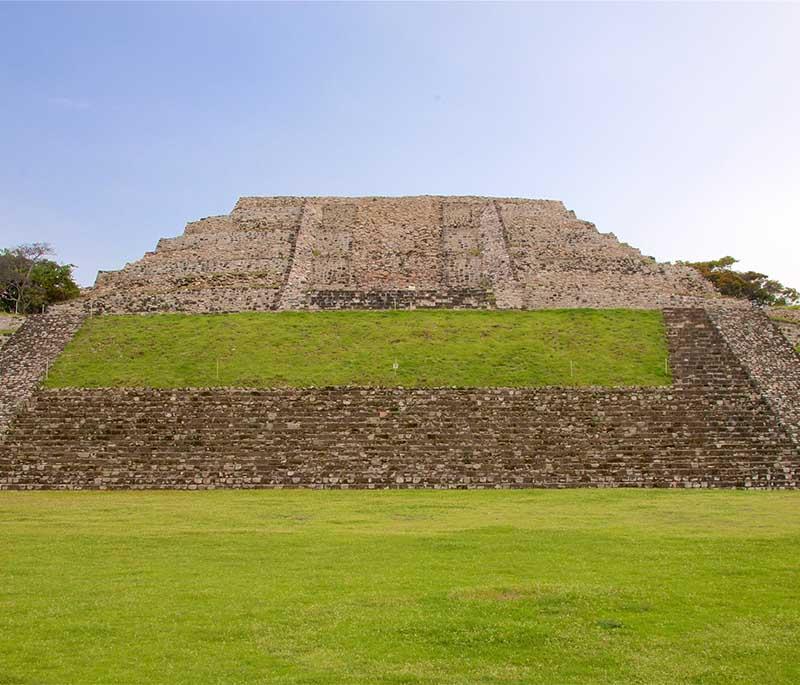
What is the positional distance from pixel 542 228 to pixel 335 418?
63.0 feet

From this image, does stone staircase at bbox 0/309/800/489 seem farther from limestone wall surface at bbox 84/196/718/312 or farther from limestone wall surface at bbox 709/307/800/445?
limestone wall surface at bbox 84/196/718/312

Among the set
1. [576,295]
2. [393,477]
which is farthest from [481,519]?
[576,295]

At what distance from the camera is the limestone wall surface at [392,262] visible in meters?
29.7

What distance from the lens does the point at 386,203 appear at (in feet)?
137

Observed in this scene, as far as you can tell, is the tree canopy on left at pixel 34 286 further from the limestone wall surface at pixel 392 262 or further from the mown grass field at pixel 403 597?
the mown grass field at pixel 403 597

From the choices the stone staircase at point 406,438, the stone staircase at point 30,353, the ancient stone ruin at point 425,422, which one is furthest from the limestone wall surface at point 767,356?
the stone staircase at point 30,353

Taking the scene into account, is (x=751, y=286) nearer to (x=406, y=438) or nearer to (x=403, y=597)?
(x=406, y=438)

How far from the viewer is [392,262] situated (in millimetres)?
34438

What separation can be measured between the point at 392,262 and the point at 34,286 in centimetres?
1602

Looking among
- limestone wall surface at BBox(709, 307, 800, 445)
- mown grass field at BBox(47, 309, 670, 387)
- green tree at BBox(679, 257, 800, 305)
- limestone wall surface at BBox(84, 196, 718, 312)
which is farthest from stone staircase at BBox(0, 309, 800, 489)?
green tree at BBox(679, 257, 800, 305)

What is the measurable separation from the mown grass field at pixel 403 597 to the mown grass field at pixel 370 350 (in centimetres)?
853

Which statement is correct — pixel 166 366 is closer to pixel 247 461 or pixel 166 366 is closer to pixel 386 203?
pixel 247 461

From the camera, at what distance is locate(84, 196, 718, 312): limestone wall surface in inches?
1168

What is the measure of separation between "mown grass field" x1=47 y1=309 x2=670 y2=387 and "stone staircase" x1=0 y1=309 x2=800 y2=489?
1.02 meters
